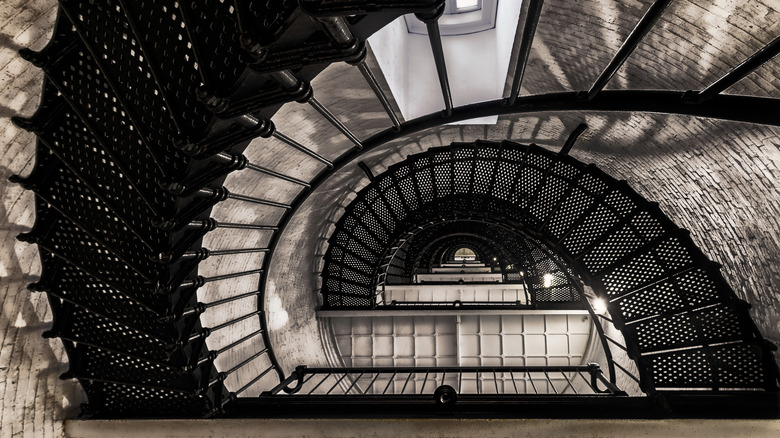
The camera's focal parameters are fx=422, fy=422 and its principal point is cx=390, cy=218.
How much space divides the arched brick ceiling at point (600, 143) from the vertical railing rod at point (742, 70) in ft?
0.43

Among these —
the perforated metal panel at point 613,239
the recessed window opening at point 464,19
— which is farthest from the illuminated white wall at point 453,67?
the perforated metal panel at point 613,239

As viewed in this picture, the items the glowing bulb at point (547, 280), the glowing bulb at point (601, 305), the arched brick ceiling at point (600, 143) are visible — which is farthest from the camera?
the glowing bulb at point (547, 280)

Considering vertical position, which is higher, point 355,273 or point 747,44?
point 747,44

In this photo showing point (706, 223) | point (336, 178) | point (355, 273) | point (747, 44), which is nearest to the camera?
point (747, 44)

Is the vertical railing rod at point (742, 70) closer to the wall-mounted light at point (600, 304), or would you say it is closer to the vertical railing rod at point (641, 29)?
the vertical railing rod at point (641, 29)

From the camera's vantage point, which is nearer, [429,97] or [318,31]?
[318,31]

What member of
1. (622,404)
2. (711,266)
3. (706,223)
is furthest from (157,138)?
(711,266)

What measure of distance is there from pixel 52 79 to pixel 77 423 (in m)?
2.60

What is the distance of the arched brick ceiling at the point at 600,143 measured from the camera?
218 cm

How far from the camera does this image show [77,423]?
3219 mm

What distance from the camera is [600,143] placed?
4152mm

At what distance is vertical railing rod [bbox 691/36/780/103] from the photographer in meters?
1.83

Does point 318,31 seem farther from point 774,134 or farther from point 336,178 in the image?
point 336,178

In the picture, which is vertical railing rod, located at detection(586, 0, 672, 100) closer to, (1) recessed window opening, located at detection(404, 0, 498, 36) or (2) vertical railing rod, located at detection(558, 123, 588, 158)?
(2) vertical railing rod, located at detection(558, 123, 588, 158)
